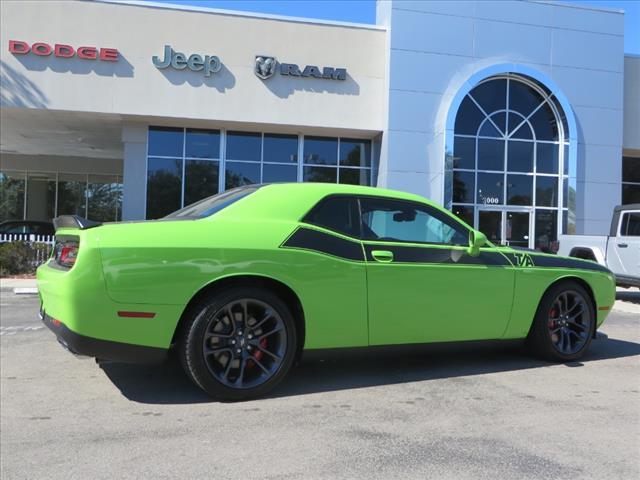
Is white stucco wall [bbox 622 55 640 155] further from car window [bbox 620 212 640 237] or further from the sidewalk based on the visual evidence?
the sidewalk

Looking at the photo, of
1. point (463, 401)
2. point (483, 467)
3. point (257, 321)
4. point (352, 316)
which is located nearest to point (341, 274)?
point (352, 316)

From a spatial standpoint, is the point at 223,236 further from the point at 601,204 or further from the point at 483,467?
the point at 601,204

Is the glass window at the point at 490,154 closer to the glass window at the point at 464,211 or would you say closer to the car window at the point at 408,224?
the glass window at the point at 464,211

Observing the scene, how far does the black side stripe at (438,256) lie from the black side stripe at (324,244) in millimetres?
115

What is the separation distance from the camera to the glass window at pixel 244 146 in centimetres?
1806

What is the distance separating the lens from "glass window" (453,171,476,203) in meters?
17.7

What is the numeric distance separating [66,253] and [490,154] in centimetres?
1592

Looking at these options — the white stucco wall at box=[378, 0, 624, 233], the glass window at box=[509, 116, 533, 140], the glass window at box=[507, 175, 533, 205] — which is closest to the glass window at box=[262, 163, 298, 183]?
the white stucco wall at box=[378, 0, 624, 233]

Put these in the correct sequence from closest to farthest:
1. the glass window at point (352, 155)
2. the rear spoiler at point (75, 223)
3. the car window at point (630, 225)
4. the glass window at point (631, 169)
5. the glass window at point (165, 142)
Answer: the rear spoiler at point (75, 223) < the car window at point (630, 225) < the glass window at point (165, 142) < the glass window at point (352, 155) < the glass window at point (631, 169)

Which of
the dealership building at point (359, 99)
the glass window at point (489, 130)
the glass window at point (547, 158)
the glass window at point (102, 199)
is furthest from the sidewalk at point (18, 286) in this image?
the glass window at point (547, 158)

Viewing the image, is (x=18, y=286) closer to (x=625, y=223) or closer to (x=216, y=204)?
(x=216, y=204)

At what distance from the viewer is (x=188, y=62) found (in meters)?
16.5

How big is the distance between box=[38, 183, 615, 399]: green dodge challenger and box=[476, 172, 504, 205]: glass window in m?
13.1

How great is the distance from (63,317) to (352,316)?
2.07 metres
